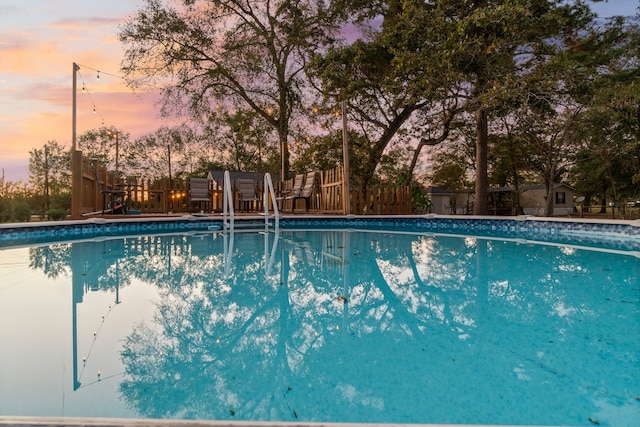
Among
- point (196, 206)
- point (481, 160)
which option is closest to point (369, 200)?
point (481, 160)

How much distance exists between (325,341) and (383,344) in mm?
329

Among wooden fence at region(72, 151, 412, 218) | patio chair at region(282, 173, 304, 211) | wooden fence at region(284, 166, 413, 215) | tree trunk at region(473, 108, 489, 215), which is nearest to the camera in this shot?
wooden fence at region(72, 151, 412, 218)

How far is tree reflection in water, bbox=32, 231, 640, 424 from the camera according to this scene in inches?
57.2

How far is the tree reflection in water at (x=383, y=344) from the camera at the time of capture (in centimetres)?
145

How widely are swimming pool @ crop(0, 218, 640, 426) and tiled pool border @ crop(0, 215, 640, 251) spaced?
3.64 meters

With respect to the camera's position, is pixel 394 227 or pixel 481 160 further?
pixel 481 160

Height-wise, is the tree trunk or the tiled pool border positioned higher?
the tree trunk

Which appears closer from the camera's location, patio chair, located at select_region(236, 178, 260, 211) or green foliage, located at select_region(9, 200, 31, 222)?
patio chair, located at select_region(236, 178, 260, 211)

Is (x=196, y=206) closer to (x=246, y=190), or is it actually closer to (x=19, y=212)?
(x=246, y=190)

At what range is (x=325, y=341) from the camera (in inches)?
83.7

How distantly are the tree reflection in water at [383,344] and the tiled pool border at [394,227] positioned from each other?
3963mm

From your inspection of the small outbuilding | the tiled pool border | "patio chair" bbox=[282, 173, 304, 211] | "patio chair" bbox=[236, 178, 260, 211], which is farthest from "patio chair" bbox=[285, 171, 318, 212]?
the small outbuilding

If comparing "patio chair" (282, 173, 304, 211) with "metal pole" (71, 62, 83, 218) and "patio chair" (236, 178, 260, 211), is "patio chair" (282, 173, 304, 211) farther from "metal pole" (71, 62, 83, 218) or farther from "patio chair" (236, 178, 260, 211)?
"metal pole" (71, 62, 83, 218)

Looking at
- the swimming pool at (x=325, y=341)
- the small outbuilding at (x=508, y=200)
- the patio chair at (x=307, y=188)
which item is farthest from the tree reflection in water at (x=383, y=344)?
the small outbuilding at (x=508, y=200)
